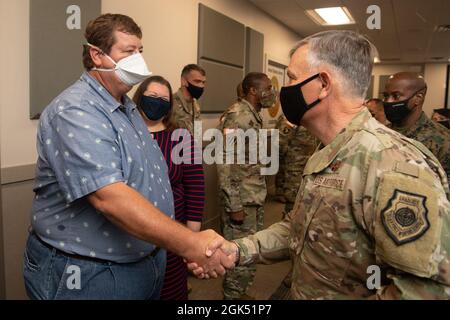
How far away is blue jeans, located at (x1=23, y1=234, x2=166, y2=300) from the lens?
1165 mm

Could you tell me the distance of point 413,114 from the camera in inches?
102

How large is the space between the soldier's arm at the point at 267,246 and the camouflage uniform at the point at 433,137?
5.25ft

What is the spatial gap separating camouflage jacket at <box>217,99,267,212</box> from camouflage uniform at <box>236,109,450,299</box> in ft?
5.25

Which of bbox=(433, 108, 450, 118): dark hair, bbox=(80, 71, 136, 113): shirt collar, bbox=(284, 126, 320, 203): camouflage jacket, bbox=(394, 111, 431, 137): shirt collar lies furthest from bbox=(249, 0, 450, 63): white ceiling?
bbox=(80, 71, 136, 113): shirt collar

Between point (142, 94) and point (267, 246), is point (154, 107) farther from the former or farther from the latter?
point (267, 246)

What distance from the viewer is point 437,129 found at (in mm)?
2607

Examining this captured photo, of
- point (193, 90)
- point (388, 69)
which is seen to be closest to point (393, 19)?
point (193, 90)

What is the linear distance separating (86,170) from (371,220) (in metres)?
0.77

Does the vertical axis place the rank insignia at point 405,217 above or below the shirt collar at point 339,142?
below

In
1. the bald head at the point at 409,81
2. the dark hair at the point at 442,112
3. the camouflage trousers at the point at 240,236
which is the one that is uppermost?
the bald head at the point at 409,81

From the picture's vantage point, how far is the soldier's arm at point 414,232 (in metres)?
0.82

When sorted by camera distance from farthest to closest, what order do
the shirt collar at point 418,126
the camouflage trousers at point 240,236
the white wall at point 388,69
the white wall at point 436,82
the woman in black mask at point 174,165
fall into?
the white wall at point 388,69
the white wall at point 436,82
the camouflage trousers at point 240,236
the shirt collar at point 418,126
the woman in black mask at point 174,165

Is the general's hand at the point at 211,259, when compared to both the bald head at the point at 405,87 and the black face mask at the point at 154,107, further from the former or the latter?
the bald head at the point at 405,87

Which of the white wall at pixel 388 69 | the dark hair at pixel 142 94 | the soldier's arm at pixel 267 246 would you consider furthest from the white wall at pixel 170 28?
the white wall at pixel 388 69
